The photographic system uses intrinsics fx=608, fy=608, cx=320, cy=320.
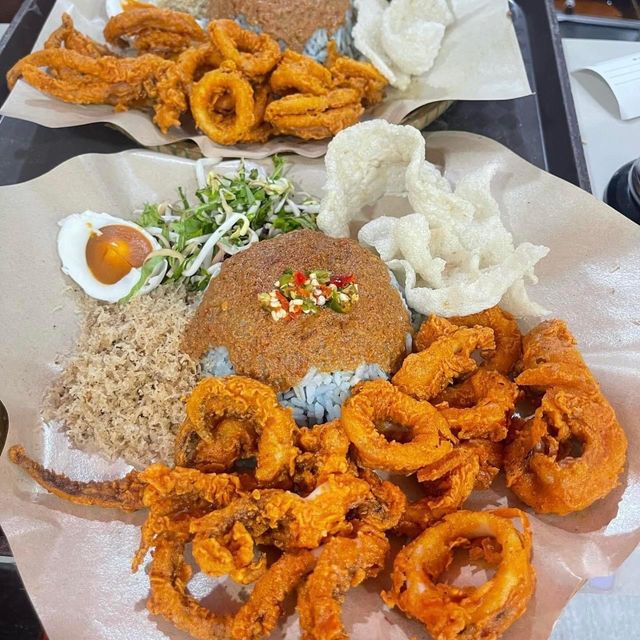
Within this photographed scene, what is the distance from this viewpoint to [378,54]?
3604 millimetres

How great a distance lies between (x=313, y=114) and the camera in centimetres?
330

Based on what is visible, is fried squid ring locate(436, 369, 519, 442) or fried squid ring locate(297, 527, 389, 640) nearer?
fried squid ring locate(297, 527, 389, 640)

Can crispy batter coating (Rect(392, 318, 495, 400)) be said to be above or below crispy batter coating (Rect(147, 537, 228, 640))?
above

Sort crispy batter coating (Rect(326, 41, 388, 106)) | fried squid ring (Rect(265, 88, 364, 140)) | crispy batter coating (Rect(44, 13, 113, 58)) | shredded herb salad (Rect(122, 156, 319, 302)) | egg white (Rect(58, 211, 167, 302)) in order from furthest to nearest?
crispy batter coating (Rect(44, 13, 113, 58)) → crispy batter coating (Rect(326, 41, 388, 106)) → fried squid ring (Rect(265, 88, 364, 140)) → shredded herb salad (Rect(122, 156, 319, 302)) → egg white (Rect(58, 211, 167, 302))

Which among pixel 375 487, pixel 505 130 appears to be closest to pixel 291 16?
pixel 505 130

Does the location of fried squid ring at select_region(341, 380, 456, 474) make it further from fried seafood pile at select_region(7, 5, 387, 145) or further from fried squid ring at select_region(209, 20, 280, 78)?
fried squid ring at select_region(209, 20, 280, 78)

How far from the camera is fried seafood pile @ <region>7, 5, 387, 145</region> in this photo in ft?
10.8

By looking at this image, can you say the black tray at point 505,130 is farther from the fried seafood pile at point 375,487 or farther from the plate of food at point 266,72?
the fried seafood pile at point 375,487

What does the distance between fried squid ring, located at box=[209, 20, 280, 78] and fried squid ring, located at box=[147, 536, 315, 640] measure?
99.6 inches

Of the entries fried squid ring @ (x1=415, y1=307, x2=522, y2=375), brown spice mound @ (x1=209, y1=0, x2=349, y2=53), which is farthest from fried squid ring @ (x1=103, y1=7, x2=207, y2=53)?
fried squid ring @ (x1=415, y1=307, x2=522, y2=375)

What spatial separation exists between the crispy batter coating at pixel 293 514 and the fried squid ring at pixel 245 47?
2.39 meters

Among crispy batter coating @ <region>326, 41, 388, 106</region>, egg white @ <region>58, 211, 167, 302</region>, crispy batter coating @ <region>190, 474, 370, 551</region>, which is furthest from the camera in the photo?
crispy batter coating @ <region>326, 41, 388, 106</region>

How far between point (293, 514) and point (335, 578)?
0.73 ft

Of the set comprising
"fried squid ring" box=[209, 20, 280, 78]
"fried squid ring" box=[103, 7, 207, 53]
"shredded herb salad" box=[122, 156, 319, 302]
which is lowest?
"shredded herb salad" box=[122, 156, 319, 302]
